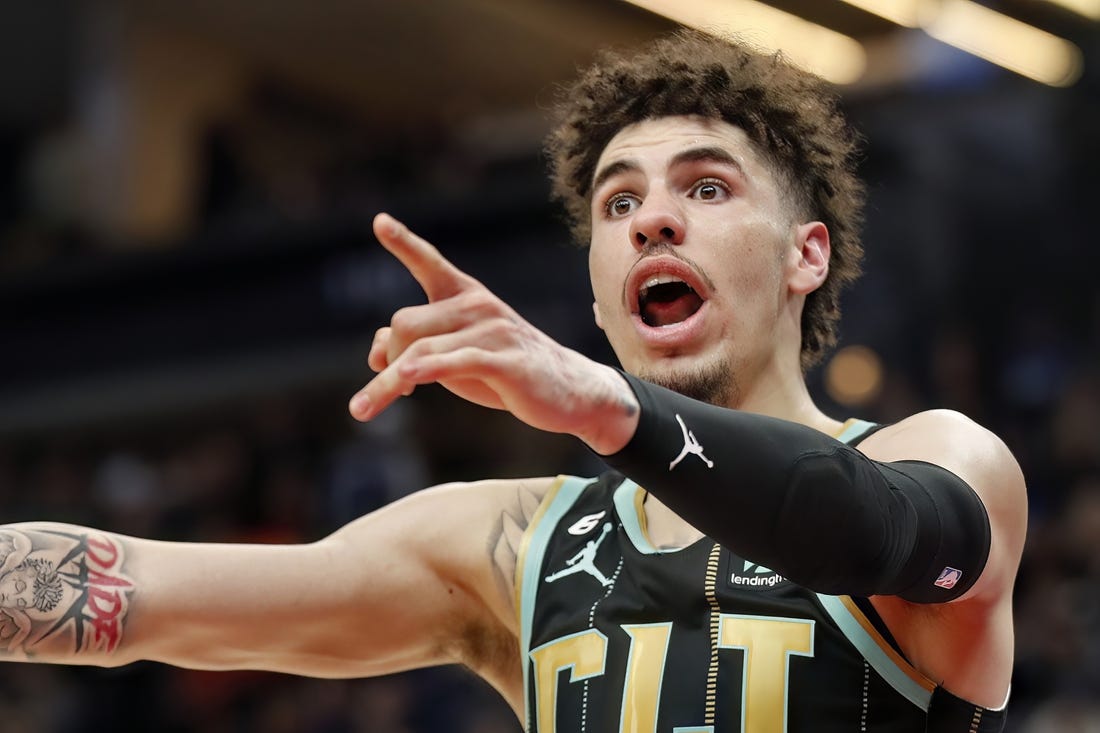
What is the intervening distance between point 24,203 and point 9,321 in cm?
316

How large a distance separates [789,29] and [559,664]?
28.1ft

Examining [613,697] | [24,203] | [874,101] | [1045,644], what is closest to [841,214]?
[613,697]

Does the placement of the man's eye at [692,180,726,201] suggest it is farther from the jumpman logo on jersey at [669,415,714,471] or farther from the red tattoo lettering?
the red tattoo lettering

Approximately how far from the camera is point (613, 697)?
10.5 feet

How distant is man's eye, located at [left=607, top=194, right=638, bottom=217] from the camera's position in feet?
12.1

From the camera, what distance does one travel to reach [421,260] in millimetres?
2299

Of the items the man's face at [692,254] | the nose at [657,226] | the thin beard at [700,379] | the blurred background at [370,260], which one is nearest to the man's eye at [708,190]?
the man's face at [692,254]

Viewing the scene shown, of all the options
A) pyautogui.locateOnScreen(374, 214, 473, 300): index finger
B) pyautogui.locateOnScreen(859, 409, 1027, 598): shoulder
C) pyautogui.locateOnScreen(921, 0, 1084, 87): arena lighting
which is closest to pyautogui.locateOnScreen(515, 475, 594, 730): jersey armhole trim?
pyautogui.locateOnScreen(859, 409, 1027, 598): shoulder

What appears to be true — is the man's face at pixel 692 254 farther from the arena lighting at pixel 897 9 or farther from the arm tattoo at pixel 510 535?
the arena lighting at pixel 897 9

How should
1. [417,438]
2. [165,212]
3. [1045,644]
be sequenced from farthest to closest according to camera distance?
[165,212]
[417,438]
[1045,644]

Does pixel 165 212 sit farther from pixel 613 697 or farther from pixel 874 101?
pixel 613 697

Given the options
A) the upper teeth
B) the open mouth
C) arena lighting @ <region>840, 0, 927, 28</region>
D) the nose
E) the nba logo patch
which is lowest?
the nba logo patch

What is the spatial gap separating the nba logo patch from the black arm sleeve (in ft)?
0.19

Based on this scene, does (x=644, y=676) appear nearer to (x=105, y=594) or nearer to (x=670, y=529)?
(x=670, y=529)
